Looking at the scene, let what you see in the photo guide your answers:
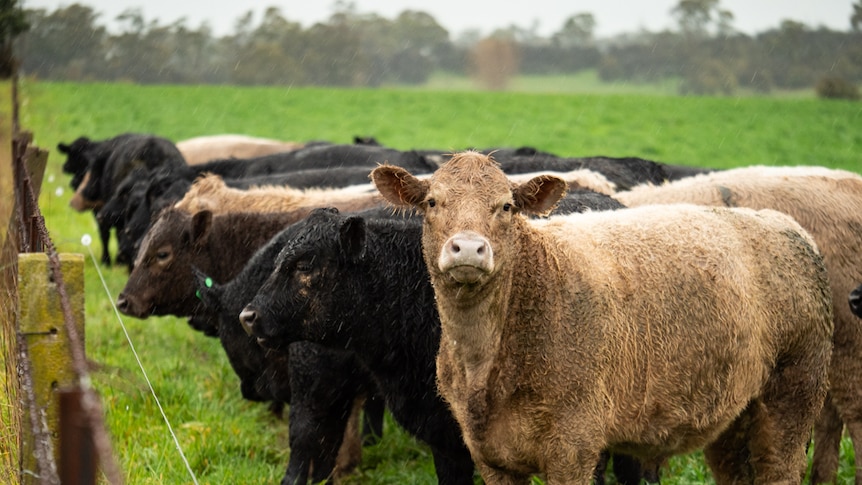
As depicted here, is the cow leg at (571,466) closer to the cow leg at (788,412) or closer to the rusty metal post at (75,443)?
the cow leg at (788,412)

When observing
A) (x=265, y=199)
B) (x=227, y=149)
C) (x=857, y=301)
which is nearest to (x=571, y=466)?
(x=857, y=301)

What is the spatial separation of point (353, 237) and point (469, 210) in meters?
1.42

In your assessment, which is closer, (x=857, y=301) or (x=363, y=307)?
(x=857, y=301)

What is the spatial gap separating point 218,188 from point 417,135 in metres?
20.1

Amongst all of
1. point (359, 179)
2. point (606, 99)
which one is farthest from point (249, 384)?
point (606, 99)

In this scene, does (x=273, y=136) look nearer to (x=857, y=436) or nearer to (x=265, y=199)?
(x=265, y=199)

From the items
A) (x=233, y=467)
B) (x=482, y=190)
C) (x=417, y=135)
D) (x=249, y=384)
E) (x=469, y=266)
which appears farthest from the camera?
(x=417, y=135)

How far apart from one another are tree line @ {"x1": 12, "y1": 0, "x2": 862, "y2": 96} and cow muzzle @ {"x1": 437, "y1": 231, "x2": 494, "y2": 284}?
36545 millimetres

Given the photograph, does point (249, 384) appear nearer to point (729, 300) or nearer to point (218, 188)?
point (218, 188)

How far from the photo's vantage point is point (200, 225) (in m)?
6.94

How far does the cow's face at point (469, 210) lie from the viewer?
3533 mm

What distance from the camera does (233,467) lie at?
19.5 feet

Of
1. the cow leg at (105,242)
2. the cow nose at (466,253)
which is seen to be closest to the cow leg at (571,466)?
the cow nose at (466,253)

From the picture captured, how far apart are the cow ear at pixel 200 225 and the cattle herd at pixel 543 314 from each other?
0.01 m
